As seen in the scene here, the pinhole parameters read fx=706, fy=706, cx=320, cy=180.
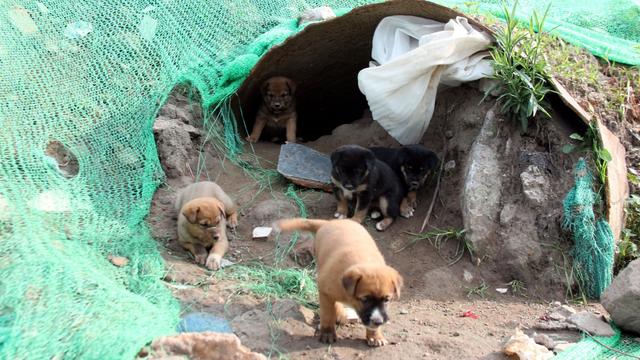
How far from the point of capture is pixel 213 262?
6.20 meters

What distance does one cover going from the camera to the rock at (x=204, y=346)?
4184mm

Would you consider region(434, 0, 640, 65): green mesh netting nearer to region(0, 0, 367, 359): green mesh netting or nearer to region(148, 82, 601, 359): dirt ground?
region(148, 82, 601, 359): dirt ground

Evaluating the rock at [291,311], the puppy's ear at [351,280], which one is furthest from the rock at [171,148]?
the puppy's ear at [351,280]

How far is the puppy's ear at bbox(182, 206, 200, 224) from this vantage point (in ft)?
20.4

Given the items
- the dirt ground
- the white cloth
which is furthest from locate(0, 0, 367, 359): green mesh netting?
the white cloth

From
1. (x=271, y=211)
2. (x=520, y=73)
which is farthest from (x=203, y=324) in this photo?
(x=520, y=73)

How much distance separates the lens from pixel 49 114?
21.6 ft

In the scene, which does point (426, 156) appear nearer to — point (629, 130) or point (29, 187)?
point (629, 130)

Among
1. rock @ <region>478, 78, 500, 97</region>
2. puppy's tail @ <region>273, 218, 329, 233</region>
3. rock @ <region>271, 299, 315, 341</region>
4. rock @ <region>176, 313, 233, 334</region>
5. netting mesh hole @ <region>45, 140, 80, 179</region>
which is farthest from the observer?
rock @ <region>478, 78, 500, 97</region>

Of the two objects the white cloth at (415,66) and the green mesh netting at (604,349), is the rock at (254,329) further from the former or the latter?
the white cloth at (415,66)

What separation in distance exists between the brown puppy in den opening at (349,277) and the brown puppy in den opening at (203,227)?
90 cm

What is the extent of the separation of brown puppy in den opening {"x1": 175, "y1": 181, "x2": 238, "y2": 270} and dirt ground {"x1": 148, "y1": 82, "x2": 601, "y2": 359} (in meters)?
0.12

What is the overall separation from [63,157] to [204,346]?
3.37 m

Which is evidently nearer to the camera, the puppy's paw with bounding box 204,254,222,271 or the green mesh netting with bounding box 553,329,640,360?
the green mesh netting with bounding box 553,329,640,360
